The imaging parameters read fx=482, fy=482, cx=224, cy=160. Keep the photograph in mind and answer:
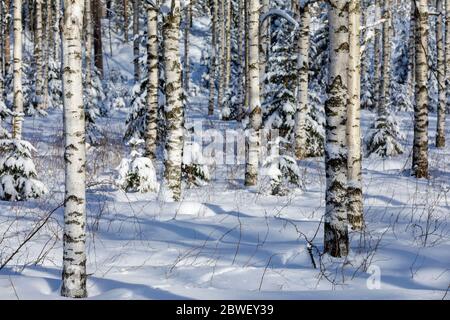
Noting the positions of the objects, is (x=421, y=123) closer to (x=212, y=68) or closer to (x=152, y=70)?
(x=152, y=70)

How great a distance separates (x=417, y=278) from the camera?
4164mm

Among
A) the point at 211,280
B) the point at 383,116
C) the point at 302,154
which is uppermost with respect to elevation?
the point at 383,116

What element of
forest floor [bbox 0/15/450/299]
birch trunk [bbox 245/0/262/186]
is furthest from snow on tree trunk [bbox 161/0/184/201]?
birch trunk [bbox 245/0/262/186]

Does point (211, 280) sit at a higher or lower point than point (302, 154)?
lower

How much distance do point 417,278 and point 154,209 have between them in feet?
13.4

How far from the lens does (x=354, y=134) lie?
20.9 feet

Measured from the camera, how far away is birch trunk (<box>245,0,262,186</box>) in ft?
30.5

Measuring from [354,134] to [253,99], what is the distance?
339cm

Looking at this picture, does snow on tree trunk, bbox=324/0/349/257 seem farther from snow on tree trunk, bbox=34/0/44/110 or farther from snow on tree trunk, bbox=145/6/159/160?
snow on tree trunk, bbox=34/0/44/110

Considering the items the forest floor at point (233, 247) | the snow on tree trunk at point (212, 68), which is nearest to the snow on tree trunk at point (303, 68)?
the forest floor at point (233, 247)

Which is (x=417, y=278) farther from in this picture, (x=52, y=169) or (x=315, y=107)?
(x=315, y=107)

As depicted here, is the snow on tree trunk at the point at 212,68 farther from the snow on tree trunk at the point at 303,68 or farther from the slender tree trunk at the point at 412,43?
the snow on tree trunk at the point at 303,68
